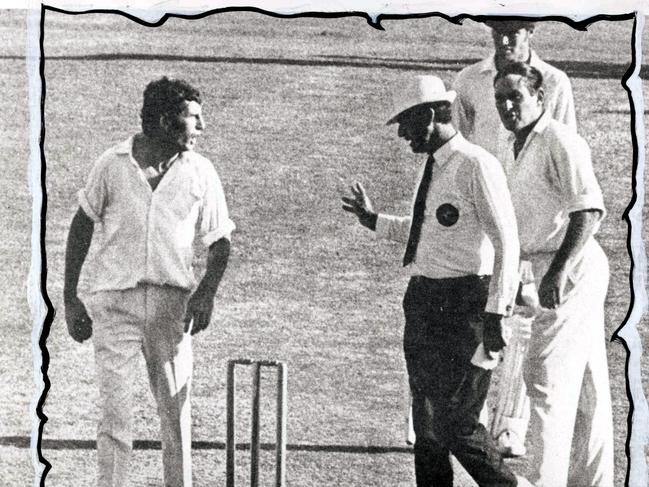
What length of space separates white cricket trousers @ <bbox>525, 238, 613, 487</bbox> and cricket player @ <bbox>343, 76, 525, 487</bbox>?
165 millimetres

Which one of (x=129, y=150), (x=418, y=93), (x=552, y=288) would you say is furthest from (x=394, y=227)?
(x=129, y=150)

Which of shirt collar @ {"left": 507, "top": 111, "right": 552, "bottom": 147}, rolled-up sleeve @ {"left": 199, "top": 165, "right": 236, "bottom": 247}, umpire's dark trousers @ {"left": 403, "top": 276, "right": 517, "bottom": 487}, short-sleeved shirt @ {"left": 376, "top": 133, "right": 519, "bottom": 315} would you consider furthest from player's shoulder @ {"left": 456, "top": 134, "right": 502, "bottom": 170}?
rolled-up sleeve @ {"left": 199, "top": 165, "right": 236, "bottom": 247}

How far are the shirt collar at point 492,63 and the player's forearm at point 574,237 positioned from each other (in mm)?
647

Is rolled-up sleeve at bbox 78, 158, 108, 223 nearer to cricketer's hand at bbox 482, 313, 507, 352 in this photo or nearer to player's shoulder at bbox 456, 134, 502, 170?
player's shoulder at bbox 456, 134, 502, 170

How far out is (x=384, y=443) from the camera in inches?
235

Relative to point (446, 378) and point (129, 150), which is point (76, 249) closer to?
point (129, 150)

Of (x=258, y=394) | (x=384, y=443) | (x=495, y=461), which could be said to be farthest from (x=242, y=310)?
(x=495, y=461)

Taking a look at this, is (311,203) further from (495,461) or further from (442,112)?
(495,461)

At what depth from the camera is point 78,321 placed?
6.00m

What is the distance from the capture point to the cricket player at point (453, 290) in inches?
231

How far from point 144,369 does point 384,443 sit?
A: 3.38ft

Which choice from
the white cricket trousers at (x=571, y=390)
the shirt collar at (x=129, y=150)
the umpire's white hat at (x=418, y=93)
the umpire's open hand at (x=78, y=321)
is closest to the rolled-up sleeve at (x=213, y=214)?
the shirt collar at (x=129, y=150)

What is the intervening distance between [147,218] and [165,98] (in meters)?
0.51

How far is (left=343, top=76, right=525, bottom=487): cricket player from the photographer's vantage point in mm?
5867
